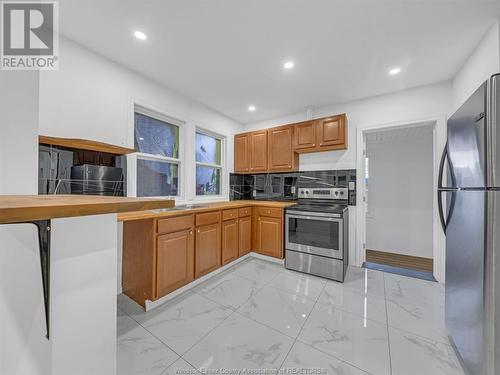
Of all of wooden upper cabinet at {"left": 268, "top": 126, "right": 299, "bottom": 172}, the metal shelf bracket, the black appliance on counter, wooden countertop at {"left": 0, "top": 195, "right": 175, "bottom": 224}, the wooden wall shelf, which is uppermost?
wooden upper cabinet at {"left": 268, "top": 126, "right": 299, "bottom": 172}

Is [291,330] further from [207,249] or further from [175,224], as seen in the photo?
[175,224]

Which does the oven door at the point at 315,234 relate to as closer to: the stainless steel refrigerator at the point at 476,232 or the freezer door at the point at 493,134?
the stainless steel refrigerator at the point at 476,232

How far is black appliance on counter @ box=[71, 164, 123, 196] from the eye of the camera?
1.88m

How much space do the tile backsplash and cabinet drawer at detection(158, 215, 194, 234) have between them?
1.73 m

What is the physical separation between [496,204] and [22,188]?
7.03 ft

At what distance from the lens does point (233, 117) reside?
153 inches

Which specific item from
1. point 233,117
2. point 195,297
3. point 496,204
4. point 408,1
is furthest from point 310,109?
point 195,297

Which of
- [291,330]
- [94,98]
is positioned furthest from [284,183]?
[94,98]

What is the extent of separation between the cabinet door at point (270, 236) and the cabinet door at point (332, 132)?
1336mm

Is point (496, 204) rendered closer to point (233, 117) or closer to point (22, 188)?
point (22, 188)

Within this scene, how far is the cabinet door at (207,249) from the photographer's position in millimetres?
2398

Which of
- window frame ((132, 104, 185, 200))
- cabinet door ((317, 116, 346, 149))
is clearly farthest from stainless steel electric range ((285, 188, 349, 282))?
window frame ((132, 104, 185, 200))

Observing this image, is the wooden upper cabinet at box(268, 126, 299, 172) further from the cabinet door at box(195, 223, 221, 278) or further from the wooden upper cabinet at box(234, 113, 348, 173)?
the cabinet door at box(195, 223, 221, 278)

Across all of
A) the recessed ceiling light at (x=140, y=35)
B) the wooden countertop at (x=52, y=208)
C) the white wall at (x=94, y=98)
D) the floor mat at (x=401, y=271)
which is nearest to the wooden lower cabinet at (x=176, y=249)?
the white wall at (x=94, y=98)
